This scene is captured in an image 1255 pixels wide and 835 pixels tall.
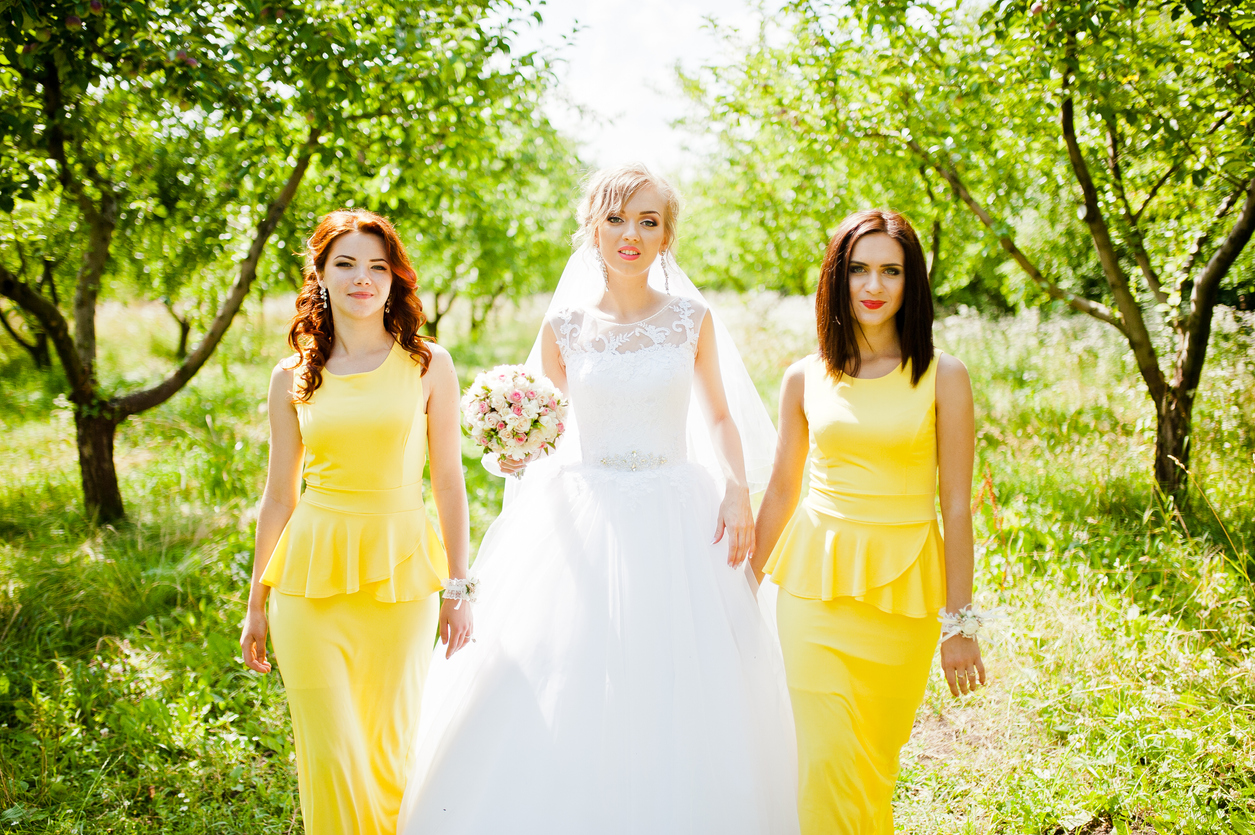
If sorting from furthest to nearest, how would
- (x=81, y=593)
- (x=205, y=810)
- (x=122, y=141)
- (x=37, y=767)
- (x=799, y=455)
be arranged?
(x=122, y=141), (x=81, y=593), (x=37, y=767), (x=205, y=810), (x=799, y=455)

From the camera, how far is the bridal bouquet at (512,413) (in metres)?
3.02

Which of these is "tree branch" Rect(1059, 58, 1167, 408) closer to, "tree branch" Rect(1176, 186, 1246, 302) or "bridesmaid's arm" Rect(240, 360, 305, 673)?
"tree branch" Rect(1176, 186, 1246, 302)

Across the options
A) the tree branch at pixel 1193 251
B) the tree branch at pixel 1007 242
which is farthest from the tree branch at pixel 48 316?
the tree branch at pixel 1193 251

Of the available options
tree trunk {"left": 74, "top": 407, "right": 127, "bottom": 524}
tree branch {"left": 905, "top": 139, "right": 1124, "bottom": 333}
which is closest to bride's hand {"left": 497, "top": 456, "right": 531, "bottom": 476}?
tree branch {"left": 905, "top": 139, "right": 1124, "bottom": 333}

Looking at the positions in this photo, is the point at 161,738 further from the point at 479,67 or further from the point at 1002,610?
the point at 1002,610

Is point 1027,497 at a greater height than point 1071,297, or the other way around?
point 1071,297

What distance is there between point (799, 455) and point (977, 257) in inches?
348

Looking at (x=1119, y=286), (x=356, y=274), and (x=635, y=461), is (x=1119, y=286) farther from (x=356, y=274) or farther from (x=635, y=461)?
(x=356, y=274)

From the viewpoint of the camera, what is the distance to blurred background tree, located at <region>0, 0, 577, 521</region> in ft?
14.0

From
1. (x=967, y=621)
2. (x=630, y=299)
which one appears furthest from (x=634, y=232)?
(x=967, y=621)

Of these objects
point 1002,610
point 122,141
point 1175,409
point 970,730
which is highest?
point 122,141

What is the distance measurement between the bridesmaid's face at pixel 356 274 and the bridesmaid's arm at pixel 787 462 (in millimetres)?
1477

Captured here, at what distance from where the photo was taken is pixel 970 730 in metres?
3.91

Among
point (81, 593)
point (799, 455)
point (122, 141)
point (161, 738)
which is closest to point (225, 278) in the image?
point (122, 141)
